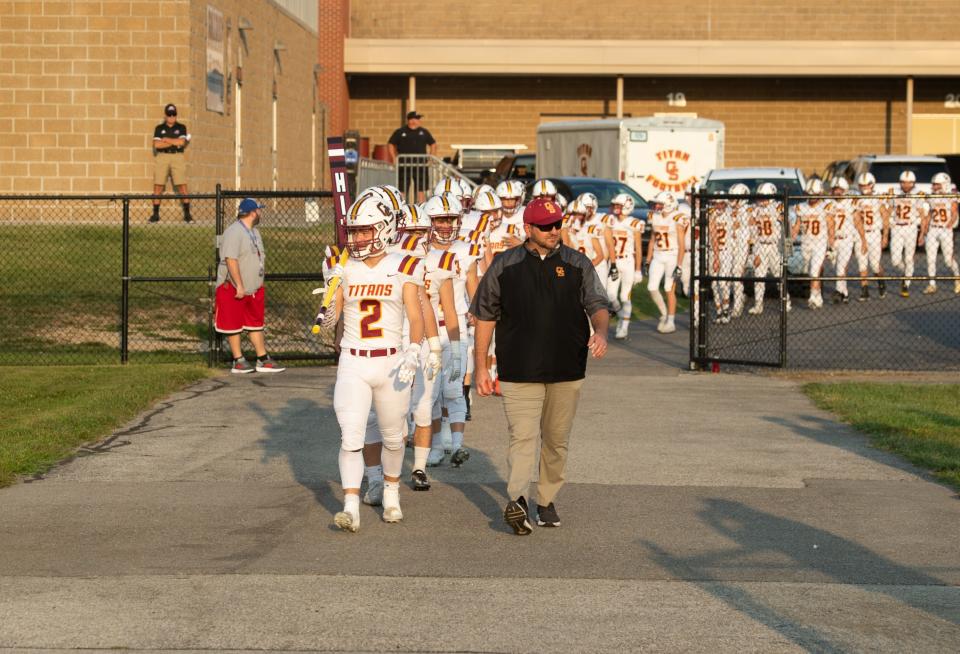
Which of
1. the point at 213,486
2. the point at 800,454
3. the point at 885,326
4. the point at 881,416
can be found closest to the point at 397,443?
the point at 213,486

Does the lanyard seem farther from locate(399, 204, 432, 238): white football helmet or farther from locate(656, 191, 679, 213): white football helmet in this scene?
locate(656, 191, 679, 213): white football helmet

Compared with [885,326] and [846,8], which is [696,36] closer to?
[846,8]

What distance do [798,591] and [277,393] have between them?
8.13 meters

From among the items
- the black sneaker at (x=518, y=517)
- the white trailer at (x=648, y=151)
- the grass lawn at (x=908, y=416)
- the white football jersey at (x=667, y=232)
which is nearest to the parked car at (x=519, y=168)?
the white trailer at (x=648, y=151)

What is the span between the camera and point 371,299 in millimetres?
8891

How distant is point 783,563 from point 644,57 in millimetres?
40362

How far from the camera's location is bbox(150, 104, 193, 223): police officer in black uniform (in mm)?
26506

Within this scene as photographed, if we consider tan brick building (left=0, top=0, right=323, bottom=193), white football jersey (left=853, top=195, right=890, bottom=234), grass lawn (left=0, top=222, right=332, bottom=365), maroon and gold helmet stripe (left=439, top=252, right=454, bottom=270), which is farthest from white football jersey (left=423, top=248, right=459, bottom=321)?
Result: tan brick building (left=0, top=0, right=323, bottom=193)

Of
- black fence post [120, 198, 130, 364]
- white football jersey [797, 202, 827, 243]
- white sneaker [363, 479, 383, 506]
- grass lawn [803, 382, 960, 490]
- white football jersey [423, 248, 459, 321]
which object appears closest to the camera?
white sneaker [363, 479, 383, 506]

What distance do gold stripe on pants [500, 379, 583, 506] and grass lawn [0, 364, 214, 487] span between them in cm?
350

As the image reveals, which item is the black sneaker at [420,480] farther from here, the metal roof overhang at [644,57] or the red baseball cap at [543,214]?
the metal roof overhang at [644,57]

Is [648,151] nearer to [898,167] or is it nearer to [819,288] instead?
[898,167]

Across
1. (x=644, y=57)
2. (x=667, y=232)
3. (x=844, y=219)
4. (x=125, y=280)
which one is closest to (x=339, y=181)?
(x=125, y=280)

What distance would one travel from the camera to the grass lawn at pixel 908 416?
37.3 feet
